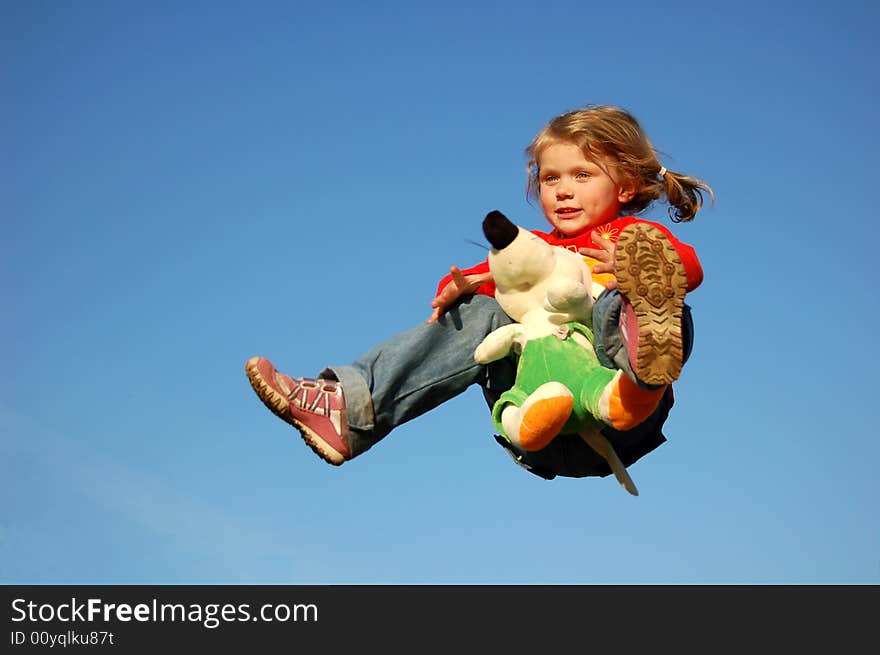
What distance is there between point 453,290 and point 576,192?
0.83 m

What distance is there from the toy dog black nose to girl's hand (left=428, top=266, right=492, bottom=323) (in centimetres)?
32

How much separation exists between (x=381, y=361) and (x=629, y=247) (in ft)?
4.59

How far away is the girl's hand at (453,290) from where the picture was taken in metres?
5.29

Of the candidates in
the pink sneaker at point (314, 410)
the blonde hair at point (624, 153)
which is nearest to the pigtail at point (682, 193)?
the blonde hair at point (624, 153)

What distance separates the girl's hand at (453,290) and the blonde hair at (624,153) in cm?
85

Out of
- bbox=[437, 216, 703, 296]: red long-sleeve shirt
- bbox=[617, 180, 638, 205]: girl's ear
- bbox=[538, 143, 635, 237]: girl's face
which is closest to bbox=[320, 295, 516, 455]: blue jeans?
bbox=[437, 216, 703, 296]: red long-sleeve shirt

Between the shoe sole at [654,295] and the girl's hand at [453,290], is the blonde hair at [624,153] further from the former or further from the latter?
the shoe sole at [654,295]

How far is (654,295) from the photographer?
4.32m

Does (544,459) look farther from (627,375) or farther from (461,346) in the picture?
(627,375)

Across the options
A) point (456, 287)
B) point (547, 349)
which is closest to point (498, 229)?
point (456, 287)

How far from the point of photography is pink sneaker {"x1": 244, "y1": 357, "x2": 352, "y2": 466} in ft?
16.8

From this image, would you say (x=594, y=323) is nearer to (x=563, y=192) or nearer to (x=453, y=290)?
(x=453, y=290)
